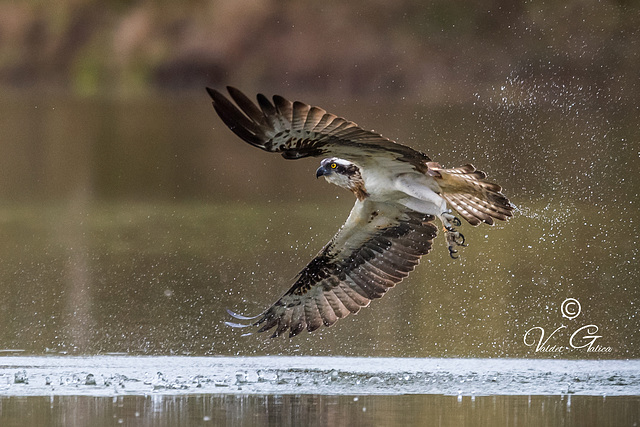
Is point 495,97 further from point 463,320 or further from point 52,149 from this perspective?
point 463,320

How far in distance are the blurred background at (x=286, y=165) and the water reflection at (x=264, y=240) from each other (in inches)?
1.5

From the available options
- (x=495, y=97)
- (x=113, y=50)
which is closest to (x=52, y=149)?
(x=113, y=50)

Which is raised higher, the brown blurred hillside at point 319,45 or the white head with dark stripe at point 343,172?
the brown blurred hillside at point 319,45

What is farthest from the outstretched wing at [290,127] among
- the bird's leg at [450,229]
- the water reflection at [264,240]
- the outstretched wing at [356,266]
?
the water reflection at [264,240]

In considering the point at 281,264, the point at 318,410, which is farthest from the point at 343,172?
the point at 281,264

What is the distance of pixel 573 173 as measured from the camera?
56.3 ft

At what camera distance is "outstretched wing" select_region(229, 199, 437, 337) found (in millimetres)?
7996

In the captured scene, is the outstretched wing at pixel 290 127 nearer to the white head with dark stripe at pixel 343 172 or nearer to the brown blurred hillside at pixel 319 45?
the white head with dark stripe at pixel 343 172

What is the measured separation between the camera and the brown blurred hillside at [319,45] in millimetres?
24375

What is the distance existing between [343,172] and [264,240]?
198 inches

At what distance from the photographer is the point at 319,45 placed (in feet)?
82.1

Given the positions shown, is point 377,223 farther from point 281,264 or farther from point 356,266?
point 281,264

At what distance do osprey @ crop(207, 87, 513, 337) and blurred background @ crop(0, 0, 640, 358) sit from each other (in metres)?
0.81

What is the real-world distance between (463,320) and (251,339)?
1.70 m
